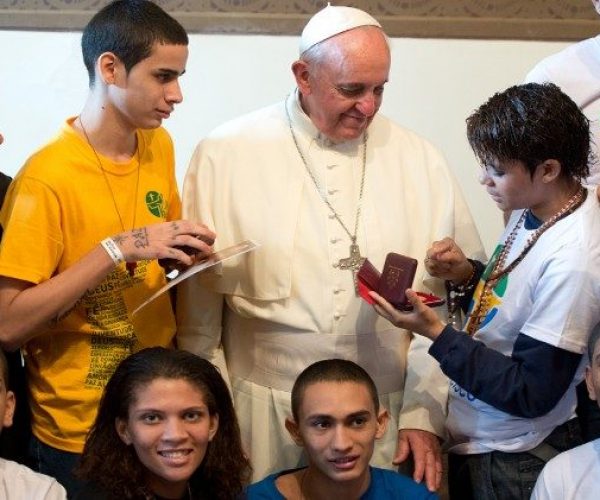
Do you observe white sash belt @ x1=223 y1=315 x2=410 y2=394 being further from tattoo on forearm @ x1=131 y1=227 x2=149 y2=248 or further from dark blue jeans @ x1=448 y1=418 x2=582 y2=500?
tattoo on forearm @ x1=131 y1=227 x2=149 y2=248

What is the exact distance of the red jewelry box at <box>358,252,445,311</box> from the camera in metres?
2.21

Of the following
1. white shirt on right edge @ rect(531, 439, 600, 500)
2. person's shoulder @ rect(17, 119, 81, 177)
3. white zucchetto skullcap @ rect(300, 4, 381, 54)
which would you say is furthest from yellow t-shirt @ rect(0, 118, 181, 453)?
white shirt on right edge @ rect(531, 439, 600, 500)

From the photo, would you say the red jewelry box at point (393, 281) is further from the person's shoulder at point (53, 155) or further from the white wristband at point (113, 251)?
the person's shoulder at point (53, 155)

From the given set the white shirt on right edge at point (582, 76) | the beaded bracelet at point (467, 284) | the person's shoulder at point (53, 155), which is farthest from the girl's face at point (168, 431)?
the white shirt on right edge at point (582, 76)

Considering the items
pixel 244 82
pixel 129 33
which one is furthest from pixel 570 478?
pixel 244 82

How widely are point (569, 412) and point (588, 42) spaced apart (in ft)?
3.43

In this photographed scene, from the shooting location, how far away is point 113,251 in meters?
2.19

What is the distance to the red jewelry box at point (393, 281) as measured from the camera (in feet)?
7.27

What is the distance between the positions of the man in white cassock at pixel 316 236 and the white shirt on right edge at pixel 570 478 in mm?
331

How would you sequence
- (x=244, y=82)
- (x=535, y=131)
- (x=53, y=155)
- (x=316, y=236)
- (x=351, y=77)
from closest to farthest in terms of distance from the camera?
(x=535, y=131), (x=53, y=155), (x=351, y=77), (x=316, y=236), (x=244, y=82)

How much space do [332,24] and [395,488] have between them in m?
1.12

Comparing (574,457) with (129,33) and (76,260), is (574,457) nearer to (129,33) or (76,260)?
(76,260)

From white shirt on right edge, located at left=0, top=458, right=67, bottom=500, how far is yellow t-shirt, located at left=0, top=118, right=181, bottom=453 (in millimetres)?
163

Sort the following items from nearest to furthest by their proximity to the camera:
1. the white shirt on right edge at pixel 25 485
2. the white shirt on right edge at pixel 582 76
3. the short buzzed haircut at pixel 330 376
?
1. the white shirt on right edge at pixel 25 485
2. the short buzzed haircut at pixel 330 376
3. the white shirt on right edge at pixel 582 76
